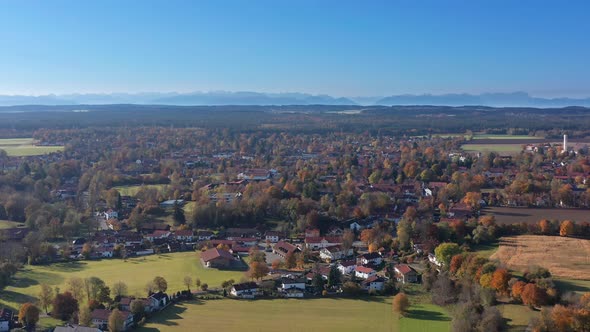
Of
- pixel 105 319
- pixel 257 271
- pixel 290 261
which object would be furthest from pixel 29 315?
pixel 290 261

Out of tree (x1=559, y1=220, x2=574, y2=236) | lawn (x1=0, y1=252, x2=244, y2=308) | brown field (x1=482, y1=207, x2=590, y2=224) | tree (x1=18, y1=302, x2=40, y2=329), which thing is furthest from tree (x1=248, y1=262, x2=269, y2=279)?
tree (x1=559, y1=220, x2=574, y2=236)

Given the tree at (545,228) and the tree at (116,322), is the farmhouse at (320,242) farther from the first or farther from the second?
the tree at (116,322)

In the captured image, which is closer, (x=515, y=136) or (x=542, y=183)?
(x=542, y=183)

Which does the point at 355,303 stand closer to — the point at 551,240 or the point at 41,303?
the point at 41,303

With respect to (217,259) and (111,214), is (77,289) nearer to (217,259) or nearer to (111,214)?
(217,259)

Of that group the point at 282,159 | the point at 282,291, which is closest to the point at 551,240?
the point at 282,291
